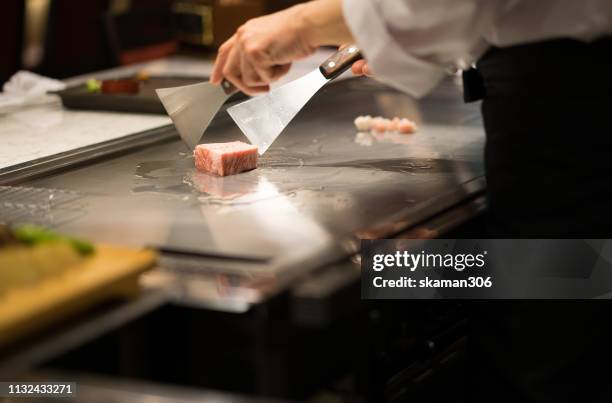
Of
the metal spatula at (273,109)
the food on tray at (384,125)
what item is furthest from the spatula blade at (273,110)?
the food on tray at (384,125)

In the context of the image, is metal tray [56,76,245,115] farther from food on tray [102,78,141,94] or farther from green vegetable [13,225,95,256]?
green vegetable [13,225,95,256]

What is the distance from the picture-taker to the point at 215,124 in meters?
2.37

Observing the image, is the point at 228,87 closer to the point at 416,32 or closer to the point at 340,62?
the point at 340,62

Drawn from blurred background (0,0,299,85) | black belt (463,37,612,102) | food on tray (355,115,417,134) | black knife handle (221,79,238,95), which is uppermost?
black belt (463,37,612,102)

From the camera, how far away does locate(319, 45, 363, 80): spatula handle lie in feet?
6.32

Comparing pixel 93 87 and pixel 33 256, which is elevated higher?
pixel 33 256

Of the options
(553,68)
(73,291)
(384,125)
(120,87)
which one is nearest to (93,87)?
(120,87)

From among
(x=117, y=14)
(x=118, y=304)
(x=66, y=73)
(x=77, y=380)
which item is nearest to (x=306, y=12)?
(x=118, y=304)

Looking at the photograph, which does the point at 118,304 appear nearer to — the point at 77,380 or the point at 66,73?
the point at 77,380

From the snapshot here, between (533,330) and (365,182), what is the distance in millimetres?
409

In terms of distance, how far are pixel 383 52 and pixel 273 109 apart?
0.63 m

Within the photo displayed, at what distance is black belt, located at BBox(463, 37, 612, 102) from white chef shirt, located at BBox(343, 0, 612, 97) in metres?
0.02

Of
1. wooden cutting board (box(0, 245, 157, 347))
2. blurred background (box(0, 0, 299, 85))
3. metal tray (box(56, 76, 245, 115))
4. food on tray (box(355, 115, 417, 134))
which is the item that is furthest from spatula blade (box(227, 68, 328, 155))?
blurred background (box(0, 0, 299, 85))

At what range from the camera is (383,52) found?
142cm
